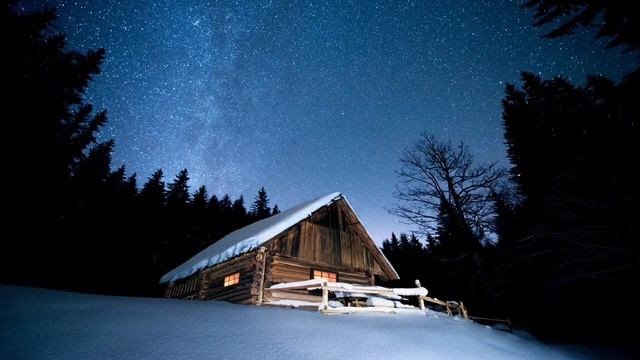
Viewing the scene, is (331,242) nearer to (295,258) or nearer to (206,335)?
(295,258)

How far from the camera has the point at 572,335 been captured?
15695 millimetres

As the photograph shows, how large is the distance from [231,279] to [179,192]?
109ft

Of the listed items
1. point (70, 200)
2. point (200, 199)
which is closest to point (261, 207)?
point (200, 199)

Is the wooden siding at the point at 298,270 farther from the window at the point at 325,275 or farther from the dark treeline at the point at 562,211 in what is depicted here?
the dark treeline at the point at 562,211

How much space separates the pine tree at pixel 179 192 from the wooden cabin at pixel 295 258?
25605 millimetres

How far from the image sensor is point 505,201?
17203 mm

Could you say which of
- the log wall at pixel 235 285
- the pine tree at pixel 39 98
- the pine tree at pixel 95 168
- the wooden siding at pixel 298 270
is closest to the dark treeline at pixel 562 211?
the wooden siding at pixel 298 270

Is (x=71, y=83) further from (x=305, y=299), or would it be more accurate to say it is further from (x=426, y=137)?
(x=426, y=137)

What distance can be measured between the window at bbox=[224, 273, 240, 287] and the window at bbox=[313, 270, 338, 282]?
385cm

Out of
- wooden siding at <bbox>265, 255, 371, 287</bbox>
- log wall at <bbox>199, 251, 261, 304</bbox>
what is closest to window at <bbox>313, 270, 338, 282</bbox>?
wooden siding at <bbox>265, 255, 371, 287</bbox>

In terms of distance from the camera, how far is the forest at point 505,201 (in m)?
5.17

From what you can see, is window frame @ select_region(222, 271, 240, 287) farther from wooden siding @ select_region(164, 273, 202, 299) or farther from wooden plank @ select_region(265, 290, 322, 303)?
wooden siding @ select_region(164, 273, 202, 299)

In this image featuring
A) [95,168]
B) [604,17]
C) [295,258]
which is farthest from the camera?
[95,168]

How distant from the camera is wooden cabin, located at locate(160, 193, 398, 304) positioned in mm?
12562
